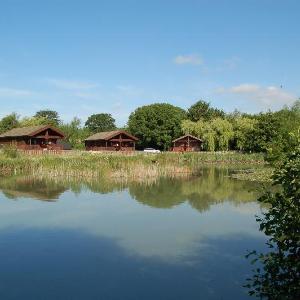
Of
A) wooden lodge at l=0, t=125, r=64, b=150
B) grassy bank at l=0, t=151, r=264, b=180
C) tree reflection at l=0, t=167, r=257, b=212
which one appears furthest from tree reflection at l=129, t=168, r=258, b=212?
Result: wooden lodge at l=0, t=125, r=64, b=150

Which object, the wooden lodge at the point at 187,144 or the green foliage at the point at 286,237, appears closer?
the green foliage at the point at 286,237

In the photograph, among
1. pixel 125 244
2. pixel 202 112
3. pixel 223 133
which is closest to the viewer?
pixel 125 244

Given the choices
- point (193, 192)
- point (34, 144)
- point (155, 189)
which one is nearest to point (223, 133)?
point (34, 144)

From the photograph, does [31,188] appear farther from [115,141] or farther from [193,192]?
[115,141]

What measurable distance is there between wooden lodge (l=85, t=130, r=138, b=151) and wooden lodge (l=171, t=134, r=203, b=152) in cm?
629

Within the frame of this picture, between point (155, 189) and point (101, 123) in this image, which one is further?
point (101, 123)

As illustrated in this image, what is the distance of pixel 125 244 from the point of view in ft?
39.6

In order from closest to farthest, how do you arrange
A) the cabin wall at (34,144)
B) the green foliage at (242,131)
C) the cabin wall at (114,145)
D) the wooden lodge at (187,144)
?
the cabin wall at (34,144)
the green foliage at (242,131)
the cabin wall at (114,145)
the wooden lodge at (187,144)

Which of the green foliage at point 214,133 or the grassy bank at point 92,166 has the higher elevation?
the green foliage at point 214,133

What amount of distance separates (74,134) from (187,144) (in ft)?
77.7

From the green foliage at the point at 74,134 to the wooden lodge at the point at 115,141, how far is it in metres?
11.5

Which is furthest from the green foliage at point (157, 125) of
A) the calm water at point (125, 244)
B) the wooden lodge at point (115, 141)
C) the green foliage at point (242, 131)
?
the calm water at point (125, 244)

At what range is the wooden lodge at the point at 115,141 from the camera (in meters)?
56.1

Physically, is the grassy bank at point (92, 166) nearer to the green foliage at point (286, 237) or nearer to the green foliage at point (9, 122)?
the green foliage at point (286, 237)
